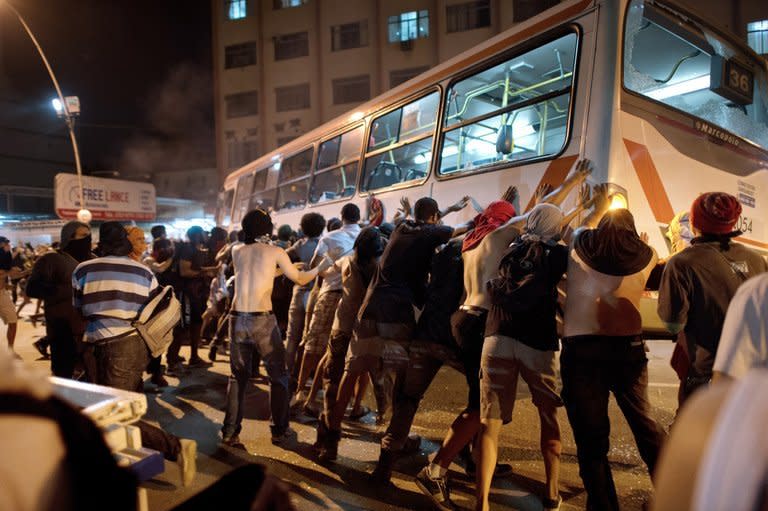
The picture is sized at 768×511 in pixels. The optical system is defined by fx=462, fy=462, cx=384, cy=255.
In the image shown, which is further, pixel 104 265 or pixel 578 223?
pixel 578 223

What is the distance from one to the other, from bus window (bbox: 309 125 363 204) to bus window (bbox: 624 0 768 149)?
3983mm

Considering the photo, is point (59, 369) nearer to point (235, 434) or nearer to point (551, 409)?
point (235, 434)

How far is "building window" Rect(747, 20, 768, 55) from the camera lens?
15461mm

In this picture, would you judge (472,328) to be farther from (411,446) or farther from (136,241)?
(136,241)

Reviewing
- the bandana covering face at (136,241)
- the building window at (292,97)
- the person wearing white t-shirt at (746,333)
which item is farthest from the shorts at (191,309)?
the building window at (292,97)

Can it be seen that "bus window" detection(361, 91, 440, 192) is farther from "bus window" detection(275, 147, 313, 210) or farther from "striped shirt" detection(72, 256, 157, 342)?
"striped shirt" detection(72, 256, 157, 342)

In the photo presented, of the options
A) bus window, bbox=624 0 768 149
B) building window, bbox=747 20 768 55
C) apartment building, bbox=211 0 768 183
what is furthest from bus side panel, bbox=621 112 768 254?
apartment building, bbox=211 0 768 183

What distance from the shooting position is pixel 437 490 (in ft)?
9.59

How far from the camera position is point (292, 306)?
208 inches

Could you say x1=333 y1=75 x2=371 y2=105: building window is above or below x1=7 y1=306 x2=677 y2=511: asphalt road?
above

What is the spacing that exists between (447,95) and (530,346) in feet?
12.1

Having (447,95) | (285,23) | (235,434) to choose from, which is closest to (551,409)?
(235,434)

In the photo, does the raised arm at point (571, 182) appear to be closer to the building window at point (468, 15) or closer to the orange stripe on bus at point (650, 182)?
the orange stripe on bus at point (650, 182)

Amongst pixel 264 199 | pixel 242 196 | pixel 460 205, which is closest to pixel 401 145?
pixel 460 205
